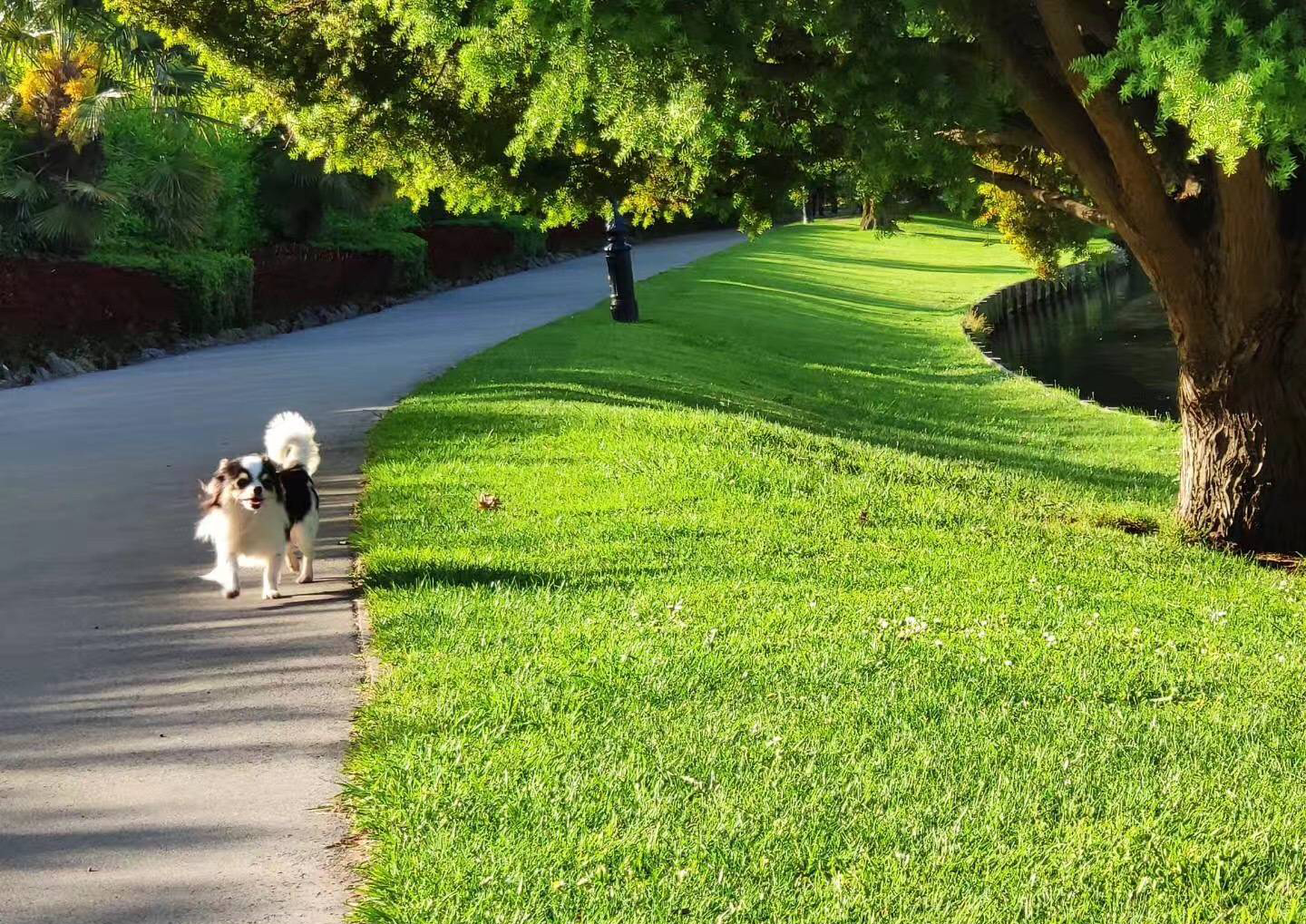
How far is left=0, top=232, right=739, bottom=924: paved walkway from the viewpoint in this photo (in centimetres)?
439

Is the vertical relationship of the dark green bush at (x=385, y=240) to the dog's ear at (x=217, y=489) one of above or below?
above

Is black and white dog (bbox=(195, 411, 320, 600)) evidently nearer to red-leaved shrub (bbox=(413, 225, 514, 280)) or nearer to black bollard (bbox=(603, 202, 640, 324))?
black bollard (bbox=(603, 202, 640, 324))

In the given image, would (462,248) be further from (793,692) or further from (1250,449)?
(793,692)

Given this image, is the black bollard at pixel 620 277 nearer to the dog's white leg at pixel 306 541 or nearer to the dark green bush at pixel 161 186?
the dark green bush at pixel 161 186

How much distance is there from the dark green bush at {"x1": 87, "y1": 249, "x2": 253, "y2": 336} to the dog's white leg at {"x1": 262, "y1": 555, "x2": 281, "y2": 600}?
15167 mm

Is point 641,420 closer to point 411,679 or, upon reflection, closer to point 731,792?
point 411,679

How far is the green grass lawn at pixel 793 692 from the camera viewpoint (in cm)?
439

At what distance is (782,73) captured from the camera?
875 cm

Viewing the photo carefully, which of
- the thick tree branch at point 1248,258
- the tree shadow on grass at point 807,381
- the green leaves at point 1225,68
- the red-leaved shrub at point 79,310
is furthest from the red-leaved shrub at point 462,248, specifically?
the green leaves at point 1225,68

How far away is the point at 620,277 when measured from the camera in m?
22.9

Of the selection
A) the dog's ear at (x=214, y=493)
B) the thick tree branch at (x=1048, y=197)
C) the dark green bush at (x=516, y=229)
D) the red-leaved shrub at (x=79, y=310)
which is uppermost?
the dark green bush at (x=516, y=229)

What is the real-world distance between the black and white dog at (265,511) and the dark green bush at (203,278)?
14.8 meters

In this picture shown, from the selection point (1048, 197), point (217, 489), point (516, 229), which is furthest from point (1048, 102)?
point (516, 229)

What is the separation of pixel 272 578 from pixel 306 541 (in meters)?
0.28
